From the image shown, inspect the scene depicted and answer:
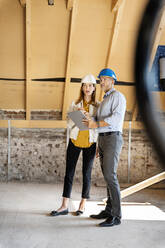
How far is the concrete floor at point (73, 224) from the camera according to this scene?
2.66m

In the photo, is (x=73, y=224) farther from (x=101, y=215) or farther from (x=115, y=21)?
(x=115, y=21)

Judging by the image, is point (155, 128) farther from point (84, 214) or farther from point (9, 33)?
point (9, 33)

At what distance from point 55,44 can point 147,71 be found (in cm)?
461

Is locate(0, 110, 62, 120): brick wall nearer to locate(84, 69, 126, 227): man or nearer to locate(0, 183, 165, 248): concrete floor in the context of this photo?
locate(0, 183, 165, 248): concrete floor

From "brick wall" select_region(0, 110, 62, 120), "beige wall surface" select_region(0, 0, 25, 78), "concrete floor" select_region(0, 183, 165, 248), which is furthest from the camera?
"brick wall" select_region(0, 110, 62, 120)

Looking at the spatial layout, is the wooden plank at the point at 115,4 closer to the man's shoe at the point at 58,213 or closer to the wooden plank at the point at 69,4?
the wooden plank at the point at 69,4

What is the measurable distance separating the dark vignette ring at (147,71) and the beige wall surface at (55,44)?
4.03 metres

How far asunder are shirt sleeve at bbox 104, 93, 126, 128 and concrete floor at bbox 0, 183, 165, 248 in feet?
3.51

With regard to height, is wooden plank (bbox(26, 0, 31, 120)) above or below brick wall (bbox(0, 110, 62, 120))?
above

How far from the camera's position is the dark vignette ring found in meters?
0.22

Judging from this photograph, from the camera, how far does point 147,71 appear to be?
0.75 ft

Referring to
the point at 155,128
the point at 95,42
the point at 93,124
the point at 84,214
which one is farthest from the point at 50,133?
the point at 155,128

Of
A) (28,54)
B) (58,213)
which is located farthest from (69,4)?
(58,213)

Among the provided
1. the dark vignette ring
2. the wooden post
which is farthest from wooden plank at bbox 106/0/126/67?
the dark vignette ring
